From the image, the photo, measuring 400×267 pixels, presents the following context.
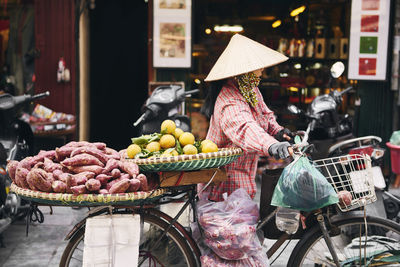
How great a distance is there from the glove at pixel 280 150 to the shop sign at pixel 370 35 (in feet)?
15.6

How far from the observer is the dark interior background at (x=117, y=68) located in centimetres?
880

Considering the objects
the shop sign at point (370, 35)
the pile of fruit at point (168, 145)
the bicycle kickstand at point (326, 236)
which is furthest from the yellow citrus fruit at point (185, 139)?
the shop sign at point (370, 35)

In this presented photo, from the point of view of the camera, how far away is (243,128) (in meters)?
3.46

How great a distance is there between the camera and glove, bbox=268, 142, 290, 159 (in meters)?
3.13

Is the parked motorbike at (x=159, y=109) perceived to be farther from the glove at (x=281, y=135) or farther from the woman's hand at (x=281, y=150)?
the woman's hand at (x=281, y=150)

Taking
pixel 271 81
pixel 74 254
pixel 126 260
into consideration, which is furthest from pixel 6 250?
pixel 271 81

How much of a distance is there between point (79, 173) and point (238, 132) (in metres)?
1.07

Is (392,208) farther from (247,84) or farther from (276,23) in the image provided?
(276,23)

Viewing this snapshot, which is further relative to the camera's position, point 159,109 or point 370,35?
point 370,35

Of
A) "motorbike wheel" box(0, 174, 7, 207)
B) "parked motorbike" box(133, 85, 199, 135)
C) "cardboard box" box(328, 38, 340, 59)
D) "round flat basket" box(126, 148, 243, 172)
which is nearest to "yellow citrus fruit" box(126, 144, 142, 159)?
"round flat basket" box(126, 148, 243, 172)

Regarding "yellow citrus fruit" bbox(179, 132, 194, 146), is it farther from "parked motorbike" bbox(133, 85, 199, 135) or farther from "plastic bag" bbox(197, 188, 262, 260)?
"parked motorbike" bbox(133, 85, 199, 135)

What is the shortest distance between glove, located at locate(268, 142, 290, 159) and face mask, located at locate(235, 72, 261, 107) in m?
0.64

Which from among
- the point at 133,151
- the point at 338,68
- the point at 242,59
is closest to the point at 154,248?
the point at 133,151

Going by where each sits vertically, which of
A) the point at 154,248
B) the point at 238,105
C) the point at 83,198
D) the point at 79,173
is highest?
the point at 238,105
